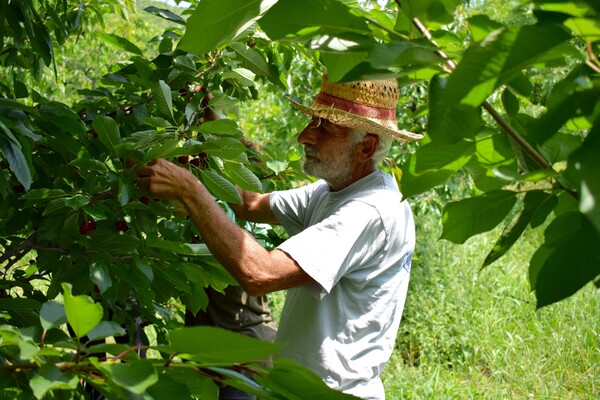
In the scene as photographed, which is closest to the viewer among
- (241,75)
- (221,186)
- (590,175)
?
(590,175)

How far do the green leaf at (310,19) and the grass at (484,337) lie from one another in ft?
13.5

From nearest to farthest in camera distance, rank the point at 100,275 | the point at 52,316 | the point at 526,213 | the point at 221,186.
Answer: the point at 526,213 → the point at 52,316 → the point at 100,275 → the point at 221,186

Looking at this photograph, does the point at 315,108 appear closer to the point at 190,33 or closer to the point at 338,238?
the point at 338,238

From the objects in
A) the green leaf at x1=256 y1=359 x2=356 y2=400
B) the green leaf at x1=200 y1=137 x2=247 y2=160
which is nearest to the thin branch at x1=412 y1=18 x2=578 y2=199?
the green leaf at x1=256 y1=359 x2=356 y2=400

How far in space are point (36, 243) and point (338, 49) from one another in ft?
5.21

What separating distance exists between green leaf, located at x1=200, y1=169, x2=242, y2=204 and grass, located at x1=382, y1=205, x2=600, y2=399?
9.48 feet

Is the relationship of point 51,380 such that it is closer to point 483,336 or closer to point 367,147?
point 367,147

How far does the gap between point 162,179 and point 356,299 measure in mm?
802

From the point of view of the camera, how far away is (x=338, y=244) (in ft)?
7.78

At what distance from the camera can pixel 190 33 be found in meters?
0.94

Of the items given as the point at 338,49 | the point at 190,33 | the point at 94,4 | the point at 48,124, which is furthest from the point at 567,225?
the point at 94,4

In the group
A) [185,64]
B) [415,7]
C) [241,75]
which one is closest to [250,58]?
[241,75]

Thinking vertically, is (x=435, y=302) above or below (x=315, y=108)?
below

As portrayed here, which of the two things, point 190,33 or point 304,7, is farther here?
point 190,33
